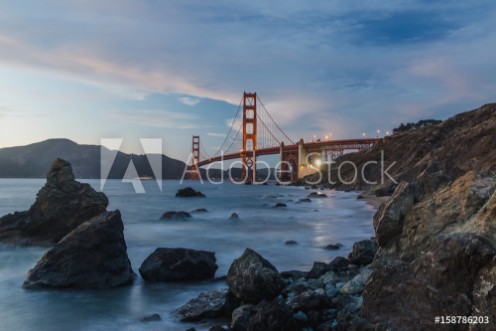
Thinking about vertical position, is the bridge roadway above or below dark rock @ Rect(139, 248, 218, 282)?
above

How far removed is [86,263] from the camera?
7223 mm

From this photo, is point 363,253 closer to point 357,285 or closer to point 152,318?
point 357,285

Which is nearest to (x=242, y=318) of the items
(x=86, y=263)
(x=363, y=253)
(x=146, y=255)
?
(x=363, y=253)

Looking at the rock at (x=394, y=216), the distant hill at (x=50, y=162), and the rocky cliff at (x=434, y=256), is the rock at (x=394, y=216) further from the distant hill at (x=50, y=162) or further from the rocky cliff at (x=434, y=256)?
the distant hill at (x=50, y=162)

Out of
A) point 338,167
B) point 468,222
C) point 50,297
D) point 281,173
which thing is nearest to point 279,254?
point 50,297

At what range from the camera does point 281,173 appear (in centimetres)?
8556

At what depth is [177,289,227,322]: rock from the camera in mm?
5387

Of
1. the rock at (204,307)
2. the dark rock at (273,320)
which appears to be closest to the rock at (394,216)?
the dark rock at (273,320)

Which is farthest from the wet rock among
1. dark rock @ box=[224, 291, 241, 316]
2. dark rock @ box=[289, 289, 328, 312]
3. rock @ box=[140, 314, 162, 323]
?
rock @ box=[140, 314, 162, 323]

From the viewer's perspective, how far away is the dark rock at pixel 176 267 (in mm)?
7430

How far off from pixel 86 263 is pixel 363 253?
4817 millimetres

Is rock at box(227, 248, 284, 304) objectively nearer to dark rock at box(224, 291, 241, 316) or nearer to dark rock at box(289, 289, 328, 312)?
dark rock at box(224, 291, 241, 316)

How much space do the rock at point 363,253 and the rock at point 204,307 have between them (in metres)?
2.42

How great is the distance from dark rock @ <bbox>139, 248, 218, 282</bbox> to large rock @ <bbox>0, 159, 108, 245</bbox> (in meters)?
4.93
